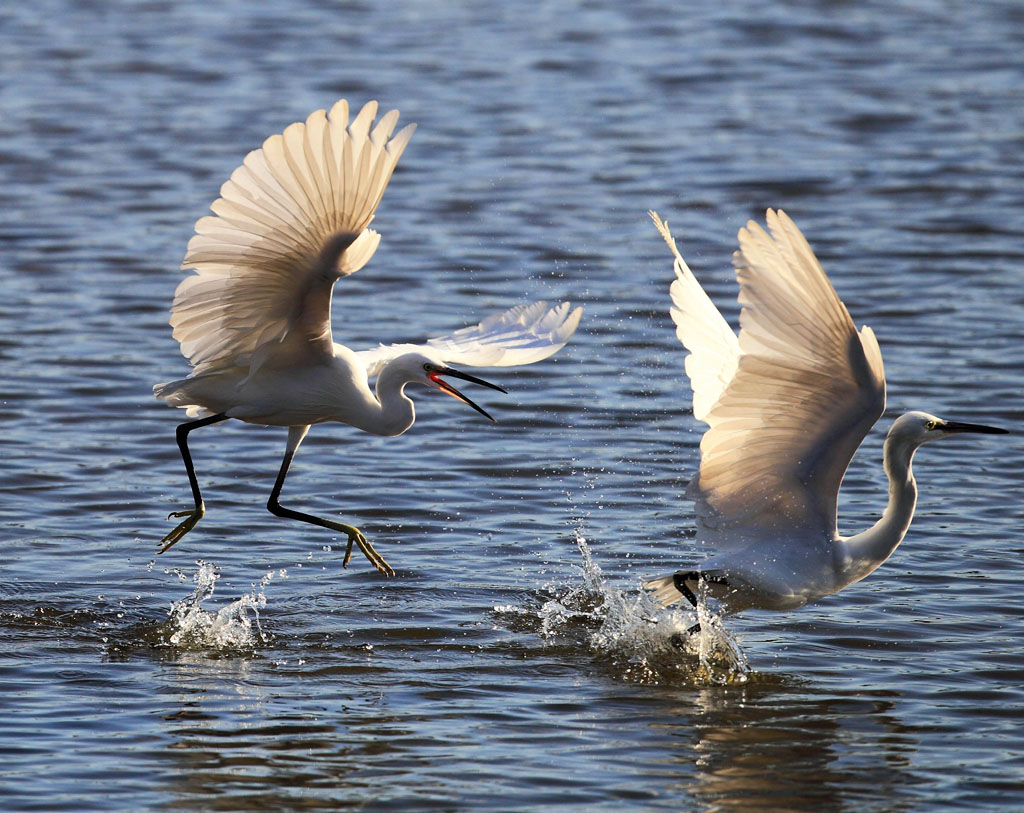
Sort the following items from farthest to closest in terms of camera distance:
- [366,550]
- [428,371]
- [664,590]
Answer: [366,550] < [428,371] < [664,590]

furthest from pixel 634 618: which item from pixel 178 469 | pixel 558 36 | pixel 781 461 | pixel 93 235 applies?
pixel 558 36

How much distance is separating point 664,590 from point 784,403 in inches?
44.3

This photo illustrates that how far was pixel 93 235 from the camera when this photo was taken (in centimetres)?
1368

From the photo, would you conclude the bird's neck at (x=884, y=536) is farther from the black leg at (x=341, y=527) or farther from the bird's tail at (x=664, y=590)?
the black leg at (x=341, y=527)

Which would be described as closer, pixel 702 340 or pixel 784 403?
pixel 784 403

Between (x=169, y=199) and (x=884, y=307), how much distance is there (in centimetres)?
633

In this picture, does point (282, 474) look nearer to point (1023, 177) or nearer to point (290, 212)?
point (290, 212)

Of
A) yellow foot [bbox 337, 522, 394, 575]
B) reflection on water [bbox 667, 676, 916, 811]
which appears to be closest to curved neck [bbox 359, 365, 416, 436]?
yellow foot [bbox 337, 522, 394, 575]

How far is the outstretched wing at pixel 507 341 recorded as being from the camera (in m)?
7.20

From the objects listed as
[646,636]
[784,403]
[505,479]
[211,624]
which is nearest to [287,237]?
[211,624]

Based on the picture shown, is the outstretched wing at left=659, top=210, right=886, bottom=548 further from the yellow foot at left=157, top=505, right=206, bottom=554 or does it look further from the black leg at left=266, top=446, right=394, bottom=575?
the yellow foot at left=157, top=505, right=206, bottom=554

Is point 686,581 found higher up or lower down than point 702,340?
lower down

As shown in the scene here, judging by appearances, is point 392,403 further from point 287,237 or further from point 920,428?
point 920,428

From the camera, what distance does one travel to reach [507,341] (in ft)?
24.2
